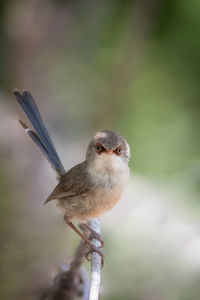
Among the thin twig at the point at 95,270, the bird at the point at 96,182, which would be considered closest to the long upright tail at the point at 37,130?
the bird at the point at 96,182

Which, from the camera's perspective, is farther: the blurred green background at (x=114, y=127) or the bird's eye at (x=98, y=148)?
the blurred green background at (x=114, y=127)

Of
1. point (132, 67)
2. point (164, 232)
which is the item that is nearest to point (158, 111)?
point (132, 67)

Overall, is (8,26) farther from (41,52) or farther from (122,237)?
(122,237)

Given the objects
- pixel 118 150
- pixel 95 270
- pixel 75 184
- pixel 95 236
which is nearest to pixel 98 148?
pixel 118 150

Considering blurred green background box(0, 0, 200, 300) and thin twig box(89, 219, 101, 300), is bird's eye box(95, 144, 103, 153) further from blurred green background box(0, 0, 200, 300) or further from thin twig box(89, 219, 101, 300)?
blurred green background box(0, 0, 200, 300)

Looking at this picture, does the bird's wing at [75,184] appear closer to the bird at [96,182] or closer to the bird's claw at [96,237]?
the bird at [96,182]

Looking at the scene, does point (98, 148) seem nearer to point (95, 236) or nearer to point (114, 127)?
point (95, 236)
